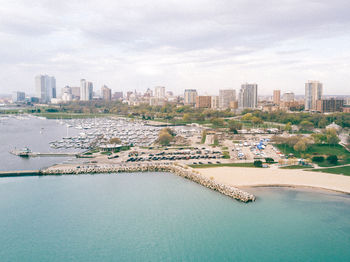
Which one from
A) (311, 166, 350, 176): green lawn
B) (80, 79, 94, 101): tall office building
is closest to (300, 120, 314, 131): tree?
(311, 166, 350, 176): green lawn

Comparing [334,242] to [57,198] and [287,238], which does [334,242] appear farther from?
[57,198]

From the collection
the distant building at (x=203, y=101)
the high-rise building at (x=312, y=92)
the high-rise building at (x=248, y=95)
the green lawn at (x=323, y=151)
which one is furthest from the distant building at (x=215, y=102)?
the green lawn at (x=323, y=151)

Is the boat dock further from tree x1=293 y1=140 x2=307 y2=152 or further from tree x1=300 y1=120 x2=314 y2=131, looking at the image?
tree x1=300 y1=120 x2=314 y2=131

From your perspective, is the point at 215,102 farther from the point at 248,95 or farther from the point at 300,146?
the point at 300,146

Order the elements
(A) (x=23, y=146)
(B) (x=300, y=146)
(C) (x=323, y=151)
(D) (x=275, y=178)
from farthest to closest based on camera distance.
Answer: (A) (x=23, y=146), (C) (x=323, y=151), (B) (x=300, y=146), (D) (x=275, y=178)

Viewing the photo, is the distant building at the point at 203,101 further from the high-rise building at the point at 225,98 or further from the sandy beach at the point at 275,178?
the sandy beach at the point at 275,178

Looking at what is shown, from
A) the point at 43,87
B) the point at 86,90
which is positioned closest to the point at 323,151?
the point at 86,90
